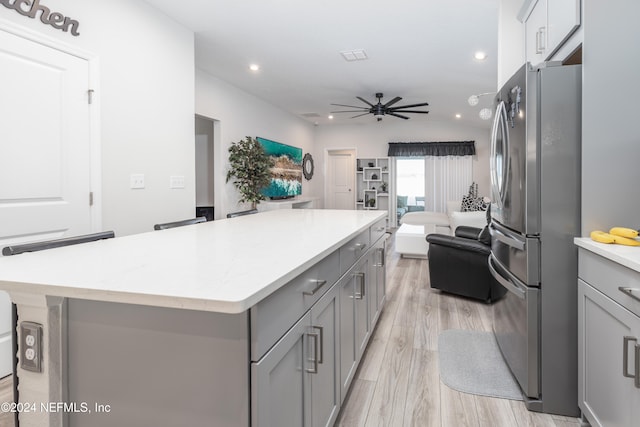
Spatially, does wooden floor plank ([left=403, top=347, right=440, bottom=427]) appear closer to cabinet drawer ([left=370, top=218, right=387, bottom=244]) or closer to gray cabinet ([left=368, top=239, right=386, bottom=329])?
gray cabinet ([left=368, top=239, right=386, bottom=329])

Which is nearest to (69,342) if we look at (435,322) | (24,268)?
(24,268)

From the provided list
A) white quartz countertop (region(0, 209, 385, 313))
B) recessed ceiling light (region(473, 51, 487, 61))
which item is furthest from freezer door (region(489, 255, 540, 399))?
recessed ceiling light (region(473, 51, 487, 61))

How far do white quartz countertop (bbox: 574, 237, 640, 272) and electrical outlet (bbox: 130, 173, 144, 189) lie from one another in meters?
3.02

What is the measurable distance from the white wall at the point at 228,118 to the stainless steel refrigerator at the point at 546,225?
4168 mm

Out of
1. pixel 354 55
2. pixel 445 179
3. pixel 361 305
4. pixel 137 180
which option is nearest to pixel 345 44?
pixel 354 55

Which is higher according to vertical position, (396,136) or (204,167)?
(396,136)

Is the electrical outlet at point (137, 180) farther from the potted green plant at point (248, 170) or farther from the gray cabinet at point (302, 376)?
the potted green plant at point (248, 170)

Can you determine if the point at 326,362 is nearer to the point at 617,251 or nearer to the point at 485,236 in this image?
the point at 617,251

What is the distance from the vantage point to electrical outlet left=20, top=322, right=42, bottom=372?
997 mm

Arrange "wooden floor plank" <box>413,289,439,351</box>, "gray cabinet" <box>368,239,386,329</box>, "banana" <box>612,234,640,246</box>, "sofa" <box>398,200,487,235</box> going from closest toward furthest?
"banana" <box>612,234,640,246</box>
"gray cabinet" <box>368,239,386,329</box>
"wooden floor plank" <box>413,289,439,351</box>
"sofa" <box>398,200,487,235</box>

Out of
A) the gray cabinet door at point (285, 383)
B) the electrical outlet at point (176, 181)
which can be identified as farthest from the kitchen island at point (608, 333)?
the electrical outlet at point (176, 181)

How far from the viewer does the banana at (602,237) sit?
4.92ft

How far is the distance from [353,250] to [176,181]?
2255mm

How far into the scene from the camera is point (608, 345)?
142cm
